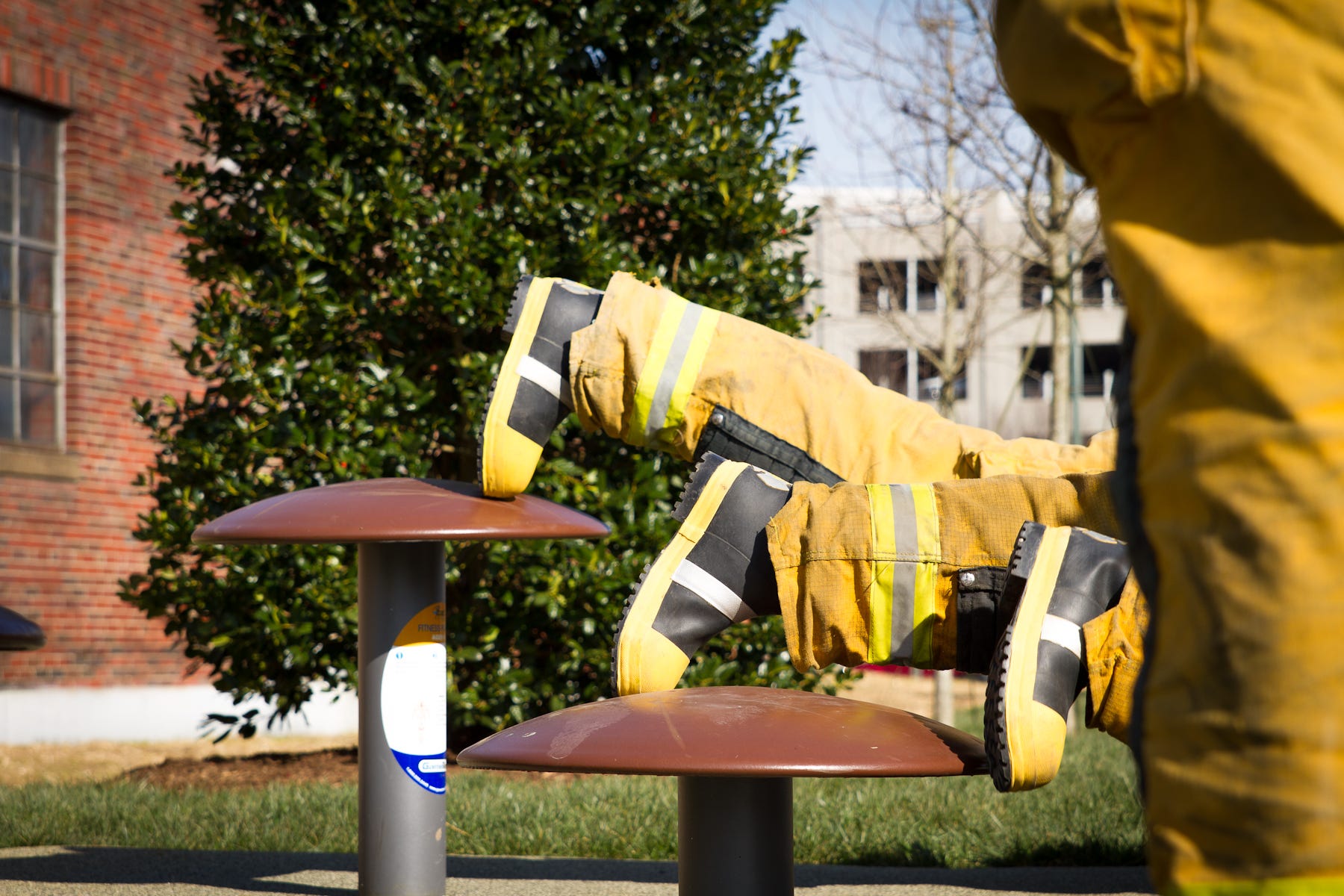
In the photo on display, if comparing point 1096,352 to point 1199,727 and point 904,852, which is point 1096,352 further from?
point 1199,727

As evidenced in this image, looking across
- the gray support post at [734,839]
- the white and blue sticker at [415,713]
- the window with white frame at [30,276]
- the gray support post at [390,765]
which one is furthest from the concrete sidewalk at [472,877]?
the window with white frame at [30,276]

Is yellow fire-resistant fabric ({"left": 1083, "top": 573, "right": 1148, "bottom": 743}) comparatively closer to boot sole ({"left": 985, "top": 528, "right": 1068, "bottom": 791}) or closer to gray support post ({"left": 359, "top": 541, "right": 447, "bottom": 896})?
boot sole ({"left": 985, "top": 528, "right": 1068, "bottom": 791})

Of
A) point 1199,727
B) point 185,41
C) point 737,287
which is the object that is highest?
point 185,41

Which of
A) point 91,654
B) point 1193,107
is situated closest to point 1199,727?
point 1193,107

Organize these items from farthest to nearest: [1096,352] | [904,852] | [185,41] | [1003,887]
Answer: [1096,352] < [185,41] < [904,852] < [1003,887]

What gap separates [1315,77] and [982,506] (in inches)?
53.5

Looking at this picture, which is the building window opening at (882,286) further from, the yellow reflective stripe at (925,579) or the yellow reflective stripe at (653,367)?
the yellow reflective stripe at (925,579)

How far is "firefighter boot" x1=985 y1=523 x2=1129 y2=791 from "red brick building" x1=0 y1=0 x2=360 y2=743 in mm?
7919

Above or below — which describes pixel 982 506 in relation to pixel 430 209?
below

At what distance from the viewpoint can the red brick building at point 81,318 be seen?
864 cm

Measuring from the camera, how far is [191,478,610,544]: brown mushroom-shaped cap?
277cm

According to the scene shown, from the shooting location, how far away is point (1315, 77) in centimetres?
100

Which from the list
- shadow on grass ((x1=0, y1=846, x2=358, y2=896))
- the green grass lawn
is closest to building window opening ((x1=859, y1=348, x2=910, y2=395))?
the green grass lawn

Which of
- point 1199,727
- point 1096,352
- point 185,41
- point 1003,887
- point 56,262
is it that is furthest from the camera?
point 1096,352
